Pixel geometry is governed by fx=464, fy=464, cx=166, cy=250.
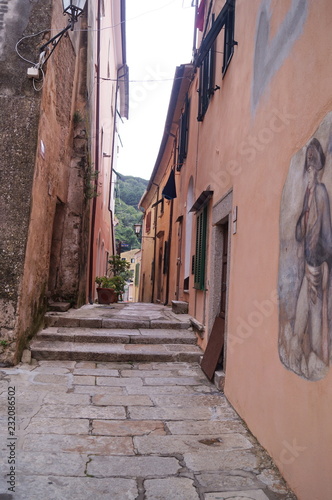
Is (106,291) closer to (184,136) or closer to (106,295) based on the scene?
(106,295)

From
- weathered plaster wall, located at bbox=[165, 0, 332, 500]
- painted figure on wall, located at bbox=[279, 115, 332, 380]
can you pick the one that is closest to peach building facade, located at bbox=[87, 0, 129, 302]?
weathered plaster wall, located at bbox=[165, 0, 332, 500]

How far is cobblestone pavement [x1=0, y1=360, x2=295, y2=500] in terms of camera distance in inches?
105

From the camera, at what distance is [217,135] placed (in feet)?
20.7

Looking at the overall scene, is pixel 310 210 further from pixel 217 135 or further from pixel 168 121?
pixel 168 121

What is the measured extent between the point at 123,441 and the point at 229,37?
193 inches

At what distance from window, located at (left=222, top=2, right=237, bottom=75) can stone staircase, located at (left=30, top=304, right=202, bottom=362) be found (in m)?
3.76

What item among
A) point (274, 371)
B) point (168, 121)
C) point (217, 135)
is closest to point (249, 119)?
point (217, 135)

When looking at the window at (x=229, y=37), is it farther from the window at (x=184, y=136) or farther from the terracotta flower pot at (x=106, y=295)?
the terracotta flower pot at (x=106, y=295)

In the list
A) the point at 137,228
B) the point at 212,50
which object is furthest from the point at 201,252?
the point at 137,228

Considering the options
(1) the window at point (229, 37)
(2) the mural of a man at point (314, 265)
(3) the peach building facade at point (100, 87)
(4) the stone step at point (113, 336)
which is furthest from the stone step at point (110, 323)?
(2) the mural of a man at point (314, 265)

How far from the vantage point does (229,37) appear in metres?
5.86

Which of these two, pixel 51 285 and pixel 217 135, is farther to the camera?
pixel 51 285

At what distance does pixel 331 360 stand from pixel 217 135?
15.1 feet

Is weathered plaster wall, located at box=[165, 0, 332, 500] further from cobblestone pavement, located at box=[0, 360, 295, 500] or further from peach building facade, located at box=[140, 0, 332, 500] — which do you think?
cobblestone pavement, located at box=[0, 360, 295, 500]
